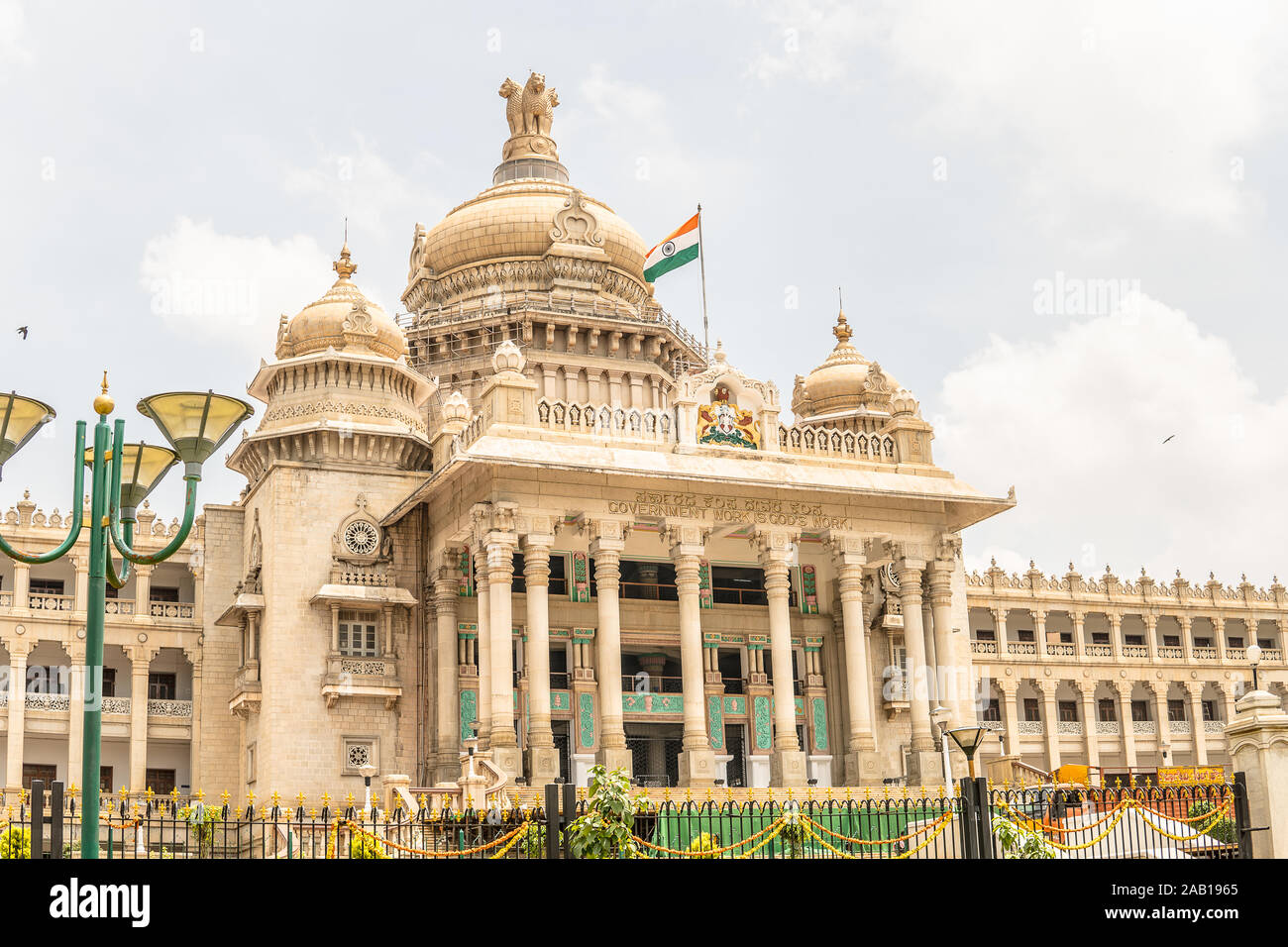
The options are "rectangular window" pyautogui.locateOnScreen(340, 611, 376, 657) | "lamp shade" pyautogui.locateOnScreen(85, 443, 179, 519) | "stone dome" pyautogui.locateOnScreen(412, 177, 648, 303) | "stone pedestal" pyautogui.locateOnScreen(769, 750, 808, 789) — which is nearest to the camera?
"lamp shade" pyautogui.locateOnScreen(85, 443, 179, 519)

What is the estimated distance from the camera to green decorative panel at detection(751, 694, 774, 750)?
133 feet

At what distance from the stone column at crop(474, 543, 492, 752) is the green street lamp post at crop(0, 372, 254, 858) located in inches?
752

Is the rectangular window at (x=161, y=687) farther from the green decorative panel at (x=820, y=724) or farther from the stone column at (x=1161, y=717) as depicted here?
Answer: the stone column at (x=1161, y=717)

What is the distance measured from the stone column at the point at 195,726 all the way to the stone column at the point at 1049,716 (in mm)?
35417

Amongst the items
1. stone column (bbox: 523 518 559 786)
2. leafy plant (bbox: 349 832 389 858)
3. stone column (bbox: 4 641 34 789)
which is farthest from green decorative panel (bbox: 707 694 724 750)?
stone column (bbox: 4 641 34 789)

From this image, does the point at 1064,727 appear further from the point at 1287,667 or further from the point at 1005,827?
A: the point at 1005,827

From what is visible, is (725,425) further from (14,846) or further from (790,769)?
(14,846)

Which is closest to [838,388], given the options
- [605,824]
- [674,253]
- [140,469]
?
[674,253]

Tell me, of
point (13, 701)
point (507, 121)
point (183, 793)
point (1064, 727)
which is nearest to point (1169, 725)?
point (1064, 727)

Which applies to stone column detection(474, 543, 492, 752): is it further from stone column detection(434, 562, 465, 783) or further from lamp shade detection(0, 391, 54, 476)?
lamp shade detection(0, 391, 54, 476)

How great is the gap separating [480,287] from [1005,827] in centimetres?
3119

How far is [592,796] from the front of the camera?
20172 mm

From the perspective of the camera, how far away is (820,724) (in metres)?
41.8

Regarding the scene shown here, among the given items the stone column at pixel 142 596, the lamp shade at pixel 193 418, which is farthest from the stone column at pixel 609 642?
the lamp shade at pixel 193 418
